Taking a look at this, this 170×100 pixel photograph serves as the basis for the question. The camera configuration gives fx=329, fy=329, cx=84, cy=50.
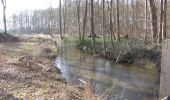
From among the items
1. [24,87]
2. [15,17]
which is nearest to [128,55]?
[24,87]

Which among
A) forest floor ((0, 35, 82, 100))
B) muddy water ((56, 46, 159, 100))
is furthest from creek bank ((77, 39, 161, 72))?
forest floor ((0, 35, 82, 100))

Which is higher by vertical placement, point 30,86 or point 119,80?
point 30,86

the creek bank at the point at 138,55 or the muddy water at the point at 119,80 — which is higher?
the creek bank at the point at 138,55

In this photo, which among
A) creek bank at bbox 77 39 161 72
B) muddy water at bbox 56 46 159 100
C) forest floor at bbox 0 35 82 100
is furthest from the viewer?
creek bank at bbox 77 39 161 72

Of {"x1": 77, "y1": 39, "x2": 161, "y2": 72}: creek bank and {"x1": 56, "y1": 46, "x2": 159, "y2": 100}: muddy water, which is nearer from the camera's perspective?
{"x1": 56, "y1": 46, "x2": 159, "y2": 100}: muddy water

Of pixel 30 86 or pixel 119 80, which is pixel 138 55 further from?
pixel 30 86

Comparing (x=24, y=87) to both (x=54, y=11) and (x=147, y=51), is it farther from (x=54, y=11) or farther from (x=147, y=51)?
(x=54, y=11)

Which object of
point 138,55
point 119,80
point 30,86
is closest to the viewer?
point 30,86

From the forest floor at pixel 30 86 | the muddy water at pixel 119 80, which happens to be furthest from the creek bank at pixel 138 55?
the forest floor at pixel 30 86

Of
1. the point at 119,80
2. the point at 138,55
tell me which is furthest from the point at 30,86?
the point at 138,55

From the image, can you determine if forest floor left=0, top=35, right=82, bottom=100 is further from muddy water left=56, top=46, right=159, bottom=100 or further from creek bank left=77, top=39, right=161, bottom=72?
creek bank left=77, top=39, right=161, bottom=72

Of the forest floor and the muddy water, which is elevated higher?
the forest floor

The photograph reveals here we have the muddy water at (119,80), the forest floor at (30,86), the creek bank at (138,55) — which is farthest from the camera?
the creek bank at (138,55)

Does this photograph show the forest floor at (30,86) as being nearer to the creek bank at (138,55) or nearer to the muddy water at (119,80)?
the muddy water at (119,80)
